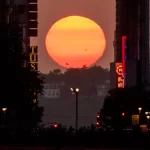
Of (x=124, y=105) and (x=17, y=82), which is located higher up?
(x=124, y=105)

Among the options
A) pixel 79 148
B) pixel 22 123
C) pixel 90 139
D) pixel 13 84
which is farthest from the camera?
pixel 22 123

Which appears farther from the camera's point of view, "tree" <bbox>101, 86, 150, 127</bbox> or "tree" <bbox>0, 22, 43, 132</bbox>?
"tree" <bbox>101, 86, 150, 127</bbox>

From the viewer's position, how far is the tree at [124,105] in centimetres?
16031

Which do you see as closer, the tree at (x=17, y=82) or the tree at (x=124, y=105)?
the tree at (x=17, y=82)

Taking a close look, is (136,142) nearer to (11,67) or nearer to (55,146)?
(55,146)

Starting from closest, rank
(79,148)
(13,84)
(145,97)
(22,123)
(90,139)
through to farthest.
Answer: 1. (79,148)
2. (90,139)
3. (13,84)
4. (22,123)
5. (145,97)

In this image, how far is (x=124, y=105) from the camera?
167625mm

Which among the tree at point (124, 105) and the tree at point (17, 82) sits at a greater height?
the tree at point (124, 105)

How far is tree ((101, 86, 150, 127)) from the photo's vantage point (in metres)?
160

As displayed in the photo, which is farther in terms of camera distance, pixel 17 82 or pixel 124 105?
pixel 124 105

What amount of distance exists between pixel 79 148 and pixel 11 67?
25.9m

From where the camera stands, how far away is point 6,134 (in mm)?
83000

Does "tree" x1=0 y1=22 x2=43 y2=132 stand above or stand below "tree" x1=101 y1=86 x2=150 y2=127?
below

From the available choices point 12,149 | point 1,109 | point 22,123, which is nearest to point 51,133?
point 12,149
